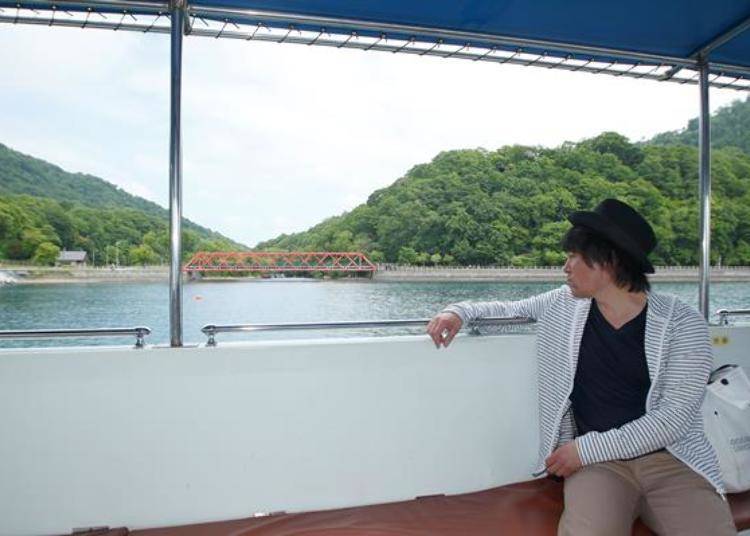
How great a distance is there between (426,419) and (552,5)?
137 centimetres

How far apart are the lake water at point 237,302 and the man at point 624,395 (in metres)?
0.20

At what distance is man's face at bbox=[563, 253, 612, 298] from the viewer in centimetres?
135

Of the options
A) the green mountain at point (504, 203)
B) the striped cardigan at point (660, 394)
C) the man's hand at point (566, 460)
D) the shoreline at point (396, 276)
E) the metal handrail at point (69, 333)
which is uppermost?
the green mountain at point (504, 203)

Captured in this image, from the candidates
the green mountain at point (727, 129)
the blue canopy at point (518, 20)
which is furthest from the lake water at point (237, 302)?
the blue canopy at point (518, 20)

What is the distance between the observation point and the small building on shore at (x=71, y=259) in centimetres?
254

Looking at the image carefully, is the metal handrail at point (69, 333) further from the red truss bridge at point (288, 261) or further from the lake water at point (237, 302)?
the red truss bridge at point (288, 261)

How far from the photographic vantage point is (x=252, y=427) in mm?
1502

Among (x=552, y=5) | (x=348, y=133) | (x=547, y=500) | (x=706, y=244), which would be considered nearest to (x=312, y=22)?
(x=552, y=5)

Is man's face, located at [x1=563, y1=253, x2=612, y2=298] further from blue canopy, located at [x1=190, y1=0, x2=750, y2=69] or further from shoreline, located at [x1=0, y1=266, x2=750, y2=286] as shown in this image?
blue canopy, located at [x1=190, y1=0, x2=750, y2=69]

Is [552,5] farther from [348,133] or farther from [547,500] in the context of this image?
[348,133]

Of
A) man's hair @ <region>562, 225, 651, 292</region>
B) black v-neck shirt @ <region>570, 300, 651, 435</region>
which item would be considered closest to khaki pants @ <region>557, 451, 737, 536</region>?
black v-neck shirt @ <region>570, 300, 651, 435</region>

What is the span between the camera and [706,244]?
214 centimetres

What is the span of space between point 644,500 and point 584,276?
0.57 metres

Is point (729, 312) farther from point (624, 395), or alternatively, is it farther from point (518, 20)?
point (518, 20)
